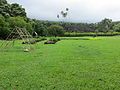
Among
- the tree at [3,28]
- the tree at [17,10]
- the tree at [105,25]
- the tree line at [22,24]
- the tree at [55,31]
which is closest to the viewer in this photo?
the tree at [3,28]

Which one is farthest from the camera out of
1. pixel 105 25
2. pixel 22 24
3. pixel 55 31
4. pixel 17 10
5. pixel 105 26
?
pixel 105 25

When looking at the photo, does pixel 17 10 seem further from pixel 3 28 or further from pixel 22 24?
pixel 3 28

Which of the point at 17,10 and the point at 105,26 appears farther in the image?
the point at 105,26

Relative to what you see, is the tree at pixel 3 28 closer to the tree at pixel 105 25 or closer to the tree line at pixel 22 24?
the tree line at pixel 22 24

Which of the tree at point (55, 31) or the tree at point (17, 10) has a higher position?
the tree at point (17, 10)

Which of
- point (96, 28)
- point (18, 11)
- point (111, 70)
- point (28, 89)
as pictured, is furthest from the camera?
point (96, 28)

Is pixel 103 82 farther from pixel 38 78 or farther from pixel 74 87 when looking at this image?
pixel 38 78

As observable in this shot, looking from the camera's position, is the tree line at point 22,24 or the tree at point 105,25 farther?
the tree at point 105,25

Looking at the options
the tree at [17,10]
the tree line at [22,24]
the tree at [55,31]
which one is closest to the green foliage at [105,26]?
the tree line at [22,24]

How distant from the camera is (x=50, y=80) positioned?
13.0 m

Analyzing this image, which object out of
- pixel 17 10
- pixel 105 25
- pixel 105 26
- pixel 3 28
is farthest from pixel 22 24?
pixel 105 25

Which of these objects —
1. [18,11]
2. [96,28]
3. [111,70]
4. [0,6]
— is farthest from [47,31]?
[111,70]

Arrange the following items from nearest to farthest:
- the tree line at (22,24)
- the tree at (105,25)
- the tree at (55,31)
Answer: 1. the tree line at (22,24)
2. the tree at (55,31)
3. the tree at (105,25)

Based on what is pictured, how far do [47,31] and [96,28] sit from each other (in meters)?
48.2
